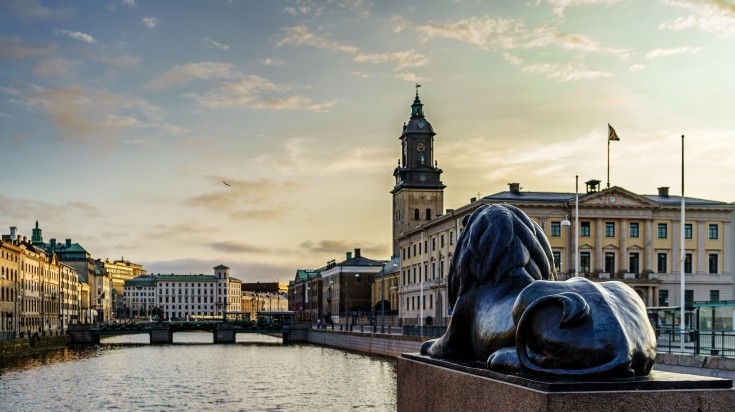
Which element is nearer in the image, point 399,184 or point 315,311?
point 399,184

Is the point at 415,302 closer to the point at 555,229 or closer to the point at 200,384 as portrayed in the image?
the point at 555,229

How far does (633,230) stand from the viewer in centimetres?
8862

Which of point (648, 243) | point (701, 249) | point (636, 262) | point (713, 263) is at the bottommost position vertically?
point (713, 263)

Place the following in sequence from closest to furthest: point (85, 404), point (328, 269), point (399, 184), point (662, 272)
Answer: point (85, 404), point (662, 272), point (399, 184), point (328, 269)

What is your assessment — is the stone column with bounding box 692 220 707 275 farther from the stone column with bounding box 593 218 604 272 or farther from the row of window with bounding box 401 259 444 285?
the row of window with bounding box 401 259 444 285

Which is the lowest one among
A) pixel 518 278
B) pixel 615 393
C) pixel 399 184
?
pixel 615 393

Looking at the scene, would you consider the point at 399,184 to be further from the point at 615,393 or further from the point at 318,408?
the point at 615,393

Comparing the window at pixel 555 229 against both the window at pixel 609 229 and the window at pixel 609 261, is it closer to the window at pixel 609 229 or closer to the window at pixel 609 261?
the window at pixel 609 229

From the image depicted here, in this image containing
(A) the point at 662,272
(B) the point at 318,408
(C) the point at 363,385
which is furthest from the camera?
(A) the point at 662,272

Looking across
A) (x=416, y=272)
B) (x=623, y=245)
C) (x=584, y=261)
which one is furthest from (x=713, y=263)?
(x=416, y=272)

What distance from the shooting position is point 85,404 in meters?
41.3

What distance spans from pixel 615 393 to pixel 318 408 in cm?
3228

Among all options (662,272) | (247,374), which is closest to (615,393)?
(247,374)

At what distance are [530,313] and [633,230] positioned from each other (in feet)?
276
